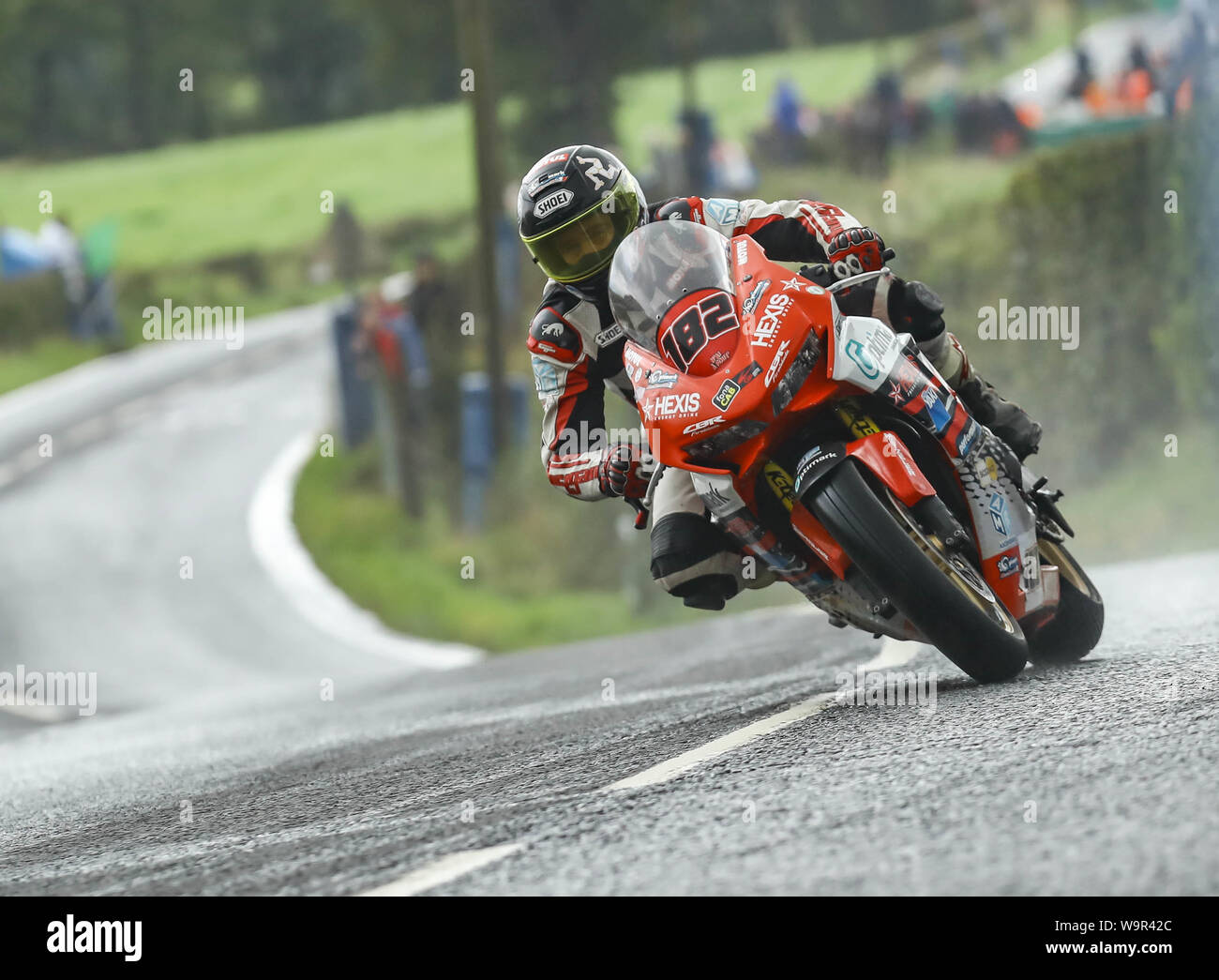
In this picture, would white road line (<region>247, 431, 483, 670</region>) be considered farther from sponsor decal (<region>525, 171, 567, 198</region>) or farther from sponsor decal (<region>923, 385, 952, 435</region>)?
A: sponsor decal (<region>923, 385, 952, 435</region>)

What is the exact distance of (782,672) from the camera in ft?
23.8

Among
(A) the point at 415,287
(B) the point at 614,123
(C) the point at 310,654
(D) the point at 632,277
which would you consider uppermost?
(B) the point at 614,123

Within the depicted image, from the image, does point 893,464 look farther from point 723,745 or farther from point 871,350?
point 723,745

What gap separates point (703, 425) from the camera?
512 cm

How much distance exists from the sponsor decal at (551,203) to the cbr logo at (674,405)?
2.90 feet

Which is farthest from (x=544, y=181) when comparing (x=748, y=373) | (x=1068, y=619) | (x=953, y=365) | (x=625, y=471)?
(x=1068, y=619)

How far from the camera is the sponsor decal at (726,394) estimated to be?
16.6 feet

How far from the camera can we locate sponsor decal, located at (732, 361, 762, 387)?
506cm

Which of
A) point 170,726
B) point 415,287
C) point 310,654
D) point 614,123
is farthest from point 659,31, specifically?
point 170,726

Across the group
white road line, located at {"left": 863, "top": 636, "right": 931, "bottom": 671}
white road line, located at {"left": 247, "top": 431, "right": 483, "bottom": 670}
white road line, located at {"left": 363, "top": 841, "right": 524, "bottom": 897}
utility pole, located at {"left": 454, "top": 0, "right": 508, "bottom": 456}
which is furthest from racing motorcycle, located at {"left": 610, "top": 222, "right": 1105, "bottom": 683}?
utility pole, located at {"left": 454, "top": 0, "right": 508, "bottom": 456}

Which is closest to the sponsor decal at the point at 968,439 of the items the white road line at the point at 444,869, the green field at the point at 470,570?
the white road line at the point at 444,869

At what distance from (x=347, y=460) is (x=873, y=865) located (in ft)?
69.3
